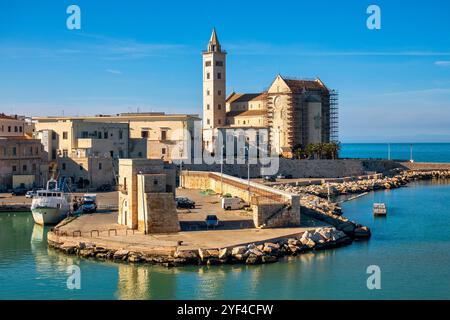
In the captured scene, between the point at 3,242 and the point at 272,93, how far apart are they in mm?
49269

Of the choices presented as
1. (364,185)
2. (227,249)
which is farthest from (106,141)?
(227,249)

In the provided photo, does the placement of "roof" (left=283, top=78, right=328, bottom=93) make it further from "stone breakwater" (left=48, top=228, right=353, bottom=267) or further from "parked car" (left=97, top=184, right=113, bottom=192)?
"stone breakwater" (left=48, top=228, right=353, bottom=267)

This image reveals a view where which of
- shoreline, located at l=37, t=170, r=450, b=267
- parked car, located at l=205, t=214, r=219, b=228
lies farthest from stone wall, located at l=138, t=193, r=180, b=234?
shoreline, located at l=37, t=170, r=450, b=267

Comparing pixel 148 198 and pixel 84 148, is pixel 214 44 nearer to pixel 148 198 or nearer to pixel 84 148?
pixel 84 148

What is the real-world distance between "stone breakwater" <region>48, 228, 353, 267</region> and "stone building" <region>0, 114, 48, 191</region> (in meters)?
22.0

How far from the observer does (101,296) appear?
83.4 feet

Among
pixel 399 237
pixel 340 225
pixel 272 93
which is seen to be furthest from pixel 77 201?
pixel 272 93

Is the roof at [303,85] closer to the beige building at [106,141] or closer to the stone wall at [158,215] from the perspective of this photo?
the beige building at [106,141]

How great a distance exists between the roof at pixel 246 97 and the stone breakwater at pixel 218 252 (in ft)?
171

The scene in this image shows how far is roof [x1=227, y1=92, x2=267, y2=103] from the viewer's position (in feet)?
279

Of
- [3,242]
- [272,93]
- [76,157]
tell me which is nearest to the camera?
[3,242]

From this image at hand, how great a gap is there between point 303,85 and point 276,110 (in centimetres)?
559

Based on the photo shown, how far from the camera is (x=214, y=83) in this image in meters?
81.8
